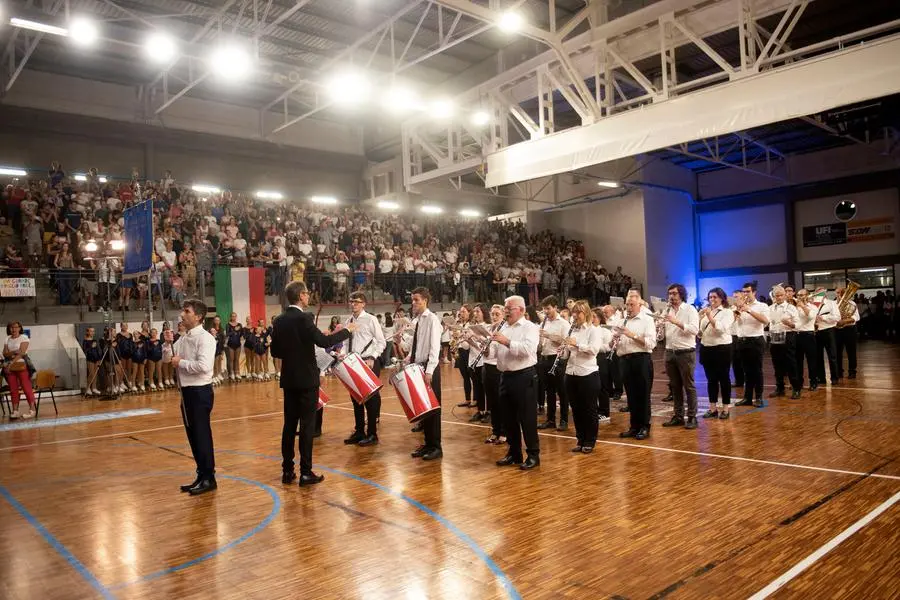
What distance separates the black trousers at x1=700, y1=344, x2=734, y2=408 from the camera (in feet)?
26.5

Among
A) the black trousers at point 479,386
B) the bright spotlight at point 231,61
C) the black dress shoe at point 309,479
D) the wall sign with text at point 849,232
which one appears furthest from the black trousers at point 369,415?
the wall sign with text at point 849,232

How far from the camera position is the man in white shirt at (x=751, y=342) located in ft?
29.9

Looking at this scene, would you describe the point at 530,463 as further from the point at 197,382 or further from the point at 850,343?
the point at 850,343

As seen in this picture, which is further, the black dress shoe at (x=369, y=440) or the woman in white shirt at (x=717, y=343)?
the woman in white shirt at (x=717, y=343)

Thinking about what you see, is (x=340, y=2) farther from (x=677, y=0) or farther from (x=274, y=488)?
(x=274, y=488)

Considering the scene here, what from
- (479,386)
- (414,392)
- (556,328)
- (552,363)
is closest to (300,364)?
(414,392)

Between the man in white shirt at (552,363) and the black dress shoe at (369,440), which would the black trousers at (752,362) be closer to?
the man in white shirt at (552,363)

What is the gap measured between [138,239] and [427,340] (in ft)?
26.2

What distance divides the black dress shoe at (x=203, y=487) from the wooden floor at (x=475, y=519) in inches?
4.2

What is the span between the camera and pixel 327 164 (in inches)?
1033

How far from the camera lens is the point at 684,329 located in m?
7.64

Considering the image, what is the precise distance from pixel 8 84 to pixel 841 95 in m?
20.2

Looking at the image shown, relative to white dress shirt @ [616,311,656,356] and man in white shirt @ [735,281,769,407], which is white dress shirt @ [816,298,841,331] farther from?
white dress shirt @ [616,311,656,356]

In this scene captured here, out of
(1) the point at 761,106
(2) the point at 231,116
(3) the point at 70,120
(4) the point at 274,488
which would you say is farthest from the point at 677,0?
(3) the point at 70,120
